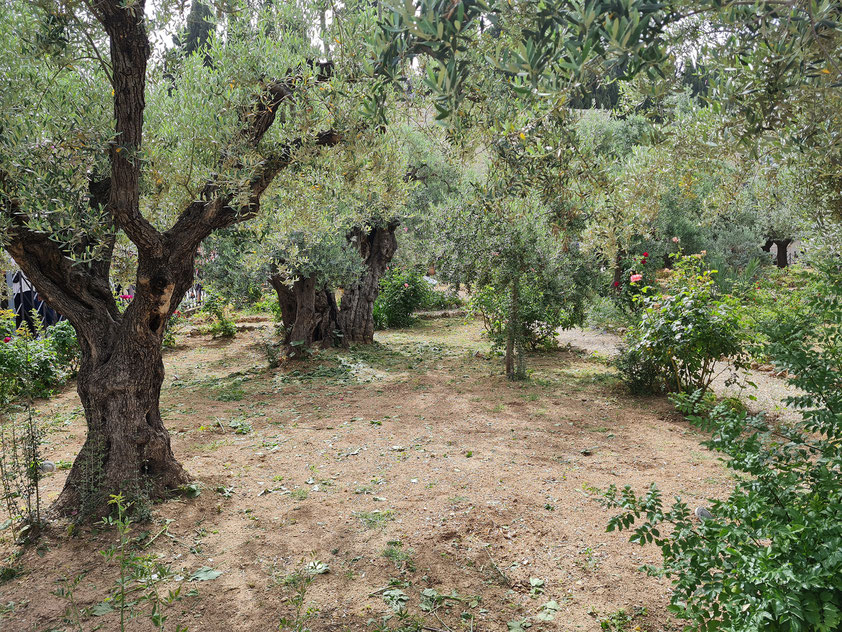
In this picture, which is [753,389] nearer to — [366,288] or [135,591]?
[366,288]

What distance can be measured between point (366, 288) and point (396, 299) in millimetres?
3099

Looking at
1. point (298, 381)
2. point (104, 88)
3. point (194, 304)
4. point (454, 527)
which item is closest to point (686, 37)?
point (454, 527)

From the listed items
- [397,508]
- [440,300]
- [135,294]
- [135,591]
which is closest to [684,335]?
[397,508]

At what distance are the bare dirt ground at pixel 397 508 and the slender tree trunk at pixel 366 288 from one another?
3477 mm

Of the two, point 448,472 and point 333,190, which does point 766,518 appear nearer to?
point 448,472

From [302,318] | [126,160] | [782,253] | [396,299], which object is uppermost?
[126,160]

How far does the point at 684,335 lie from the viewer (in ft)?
23.7

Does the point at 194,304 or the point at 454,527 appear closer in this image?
the point at 454,527

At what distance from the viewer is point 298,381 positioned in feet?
32.9

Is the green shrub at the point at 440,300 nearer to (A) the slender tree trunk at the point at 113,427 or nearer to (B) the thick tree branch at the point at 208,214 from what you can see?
(B) the thick tree branch at the point at 208,214

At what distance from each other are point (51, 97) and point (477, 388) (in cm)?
673

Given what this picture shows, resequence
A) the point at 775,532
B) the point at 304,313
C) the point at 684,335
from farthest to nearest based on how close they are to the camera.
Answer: the point at 304,313 < the point at 684,335 < the point at 775,532

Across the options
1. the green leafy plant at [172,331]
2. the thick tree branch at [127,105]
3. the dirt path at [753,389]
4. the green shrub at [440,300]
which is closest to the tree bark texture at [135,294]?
the thick tree branch at [127,105]

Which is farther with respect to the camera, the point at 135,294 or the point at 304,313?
the point at 304,313
